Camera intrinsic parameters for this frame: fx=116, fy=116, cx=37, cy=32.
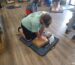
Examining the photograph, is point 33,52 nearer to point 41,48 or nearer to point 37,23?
point 41,48

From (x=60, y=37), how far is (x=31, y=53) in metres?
A: 0.91

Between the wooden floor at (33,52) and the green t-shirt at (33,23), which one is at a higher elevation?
the green t-shirt at (33,23)

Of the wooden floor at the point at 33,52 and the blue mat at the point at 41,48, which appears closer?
the wooden floor at the point at 33,52

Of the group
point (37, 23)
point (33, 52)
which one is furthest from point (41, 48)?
point (37, 23)

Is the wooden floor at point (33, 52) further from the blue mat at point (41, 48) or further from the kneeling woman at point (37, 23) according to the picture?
the kneeling woman at point (37, 23)

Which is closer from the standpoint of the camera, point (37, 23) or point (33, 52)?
point (37, 23)

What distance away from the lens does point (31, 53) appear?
7.62 feet

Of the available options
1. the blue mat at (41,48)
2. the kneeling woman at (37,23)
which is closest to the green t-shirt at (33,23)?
the kneeling woman at (37,23)

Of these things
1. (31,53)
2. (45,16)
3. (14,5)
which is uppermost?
(45,16)

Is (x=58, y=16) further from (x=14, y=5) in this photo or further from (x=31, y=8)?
(x=14, y=5)

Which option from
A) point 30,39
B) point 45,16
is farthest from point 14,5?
point 45,16

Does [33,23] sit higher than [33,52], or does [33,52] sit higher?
[33,23]

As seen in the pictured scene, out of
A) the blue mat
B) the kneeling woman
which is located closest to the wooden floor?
the blue mat

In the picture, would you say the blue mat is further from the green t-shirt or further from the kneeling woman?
the green t-shirt
